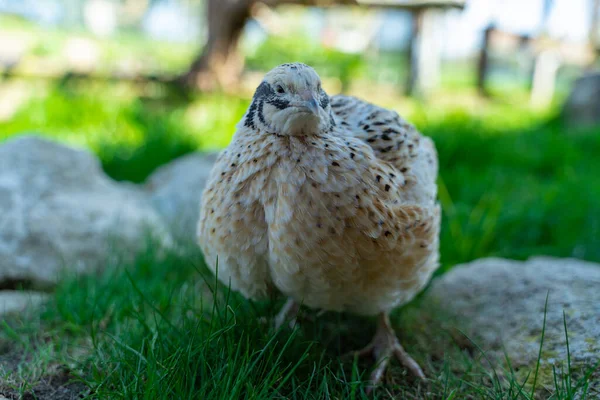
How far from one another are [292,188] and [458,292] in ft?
5.31

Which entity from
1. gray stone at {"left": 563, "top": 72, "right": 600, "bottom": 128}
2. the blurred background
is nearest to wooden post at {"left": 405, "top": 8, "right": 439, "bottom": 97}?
the blurred background

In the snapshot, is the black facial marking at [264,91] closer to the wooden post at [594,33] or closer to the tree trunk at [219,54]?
the tree trunk at [219,54]

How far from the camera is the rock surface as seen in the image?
249 centimetres

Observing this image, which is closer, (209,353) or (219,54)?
(209,353)

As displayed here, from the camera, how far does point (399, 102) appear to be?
27.5ft

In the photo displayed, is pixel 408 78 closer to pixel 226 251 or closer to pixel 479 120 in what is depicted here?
pixel 479 120

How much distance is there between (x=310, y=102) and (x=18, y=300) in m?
2.15

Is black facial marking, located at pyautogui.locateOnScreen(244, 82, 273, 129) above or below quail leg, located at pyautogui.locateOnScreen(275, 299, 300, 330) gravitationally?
above

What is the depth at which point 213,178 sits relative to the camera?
2510mm

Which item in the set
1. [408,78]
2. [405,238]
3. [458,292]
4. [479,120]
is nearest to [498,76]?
[408,78]

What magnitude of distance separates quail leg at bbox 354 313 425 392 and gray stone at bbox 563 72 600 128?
751 cm

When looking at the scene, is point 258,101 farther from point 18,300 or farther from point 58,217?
point 58,217

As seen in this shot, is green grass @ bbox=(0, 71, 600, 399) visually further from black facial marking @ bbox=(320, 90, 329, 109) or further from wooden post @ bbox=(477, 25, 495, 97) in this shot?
wooden post @ bbox=(477, 25, 495, 97)

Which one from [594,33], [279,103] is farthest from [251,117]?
[594,33]
